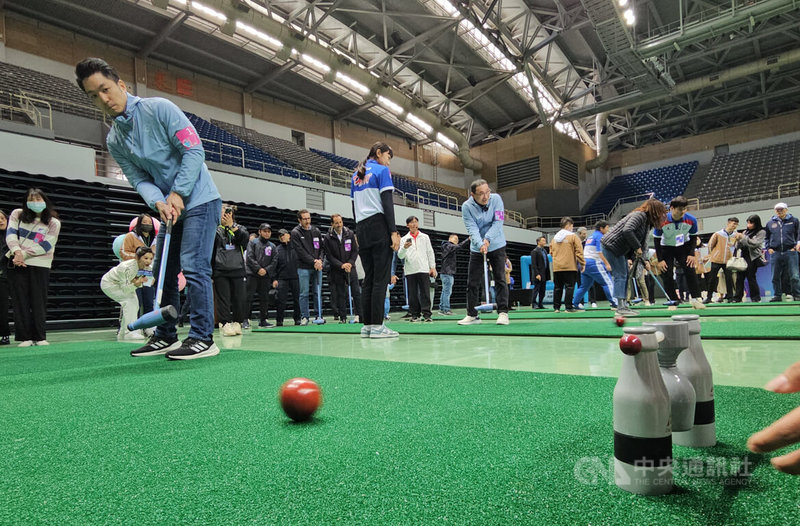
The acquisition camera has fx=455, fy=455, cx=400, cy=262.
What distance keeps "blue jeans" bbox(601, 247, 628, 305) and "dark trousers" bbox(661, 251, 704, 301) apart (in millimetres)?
1084

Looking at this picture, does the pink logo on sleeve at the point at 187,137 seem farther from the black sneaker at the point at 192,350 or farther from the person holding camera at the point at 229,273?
the person holding camera at the point at 229,273

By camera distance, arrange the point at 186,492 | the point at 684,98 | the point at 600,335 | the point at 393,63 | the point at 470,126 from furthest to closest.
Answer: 1. the point at 470,126
2. the point at 684,98
3. the point at 393,63
4. the point at 600,335
5. the point at 186,492

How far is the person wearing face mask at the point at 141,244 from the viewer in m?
5.53

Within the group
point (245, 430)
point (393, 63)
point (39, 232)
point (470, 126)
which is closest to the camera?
point (245, 430)

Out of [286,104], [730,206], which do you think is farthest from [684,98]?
[286,104]

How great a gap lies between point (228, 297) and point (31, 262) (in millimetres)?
1997

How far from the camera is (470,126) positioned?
25.2 meters

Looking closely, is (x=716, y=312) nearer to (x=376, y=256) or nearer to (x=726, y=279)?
(x=726, y=279)

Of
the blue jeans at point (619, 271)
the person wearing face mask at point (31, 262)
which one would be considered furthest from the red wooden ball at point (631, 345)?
the person wearing face mask at point (31, 262)

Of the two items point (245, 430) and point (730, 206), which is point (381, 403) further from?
point (730, 206)

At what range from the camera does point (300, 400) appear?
1464mm

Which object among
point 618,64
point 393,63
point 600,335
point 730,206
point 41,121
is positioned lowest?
point 600,335

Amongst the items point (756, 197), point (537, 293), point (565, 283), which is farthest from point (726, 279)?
point (756, 197)

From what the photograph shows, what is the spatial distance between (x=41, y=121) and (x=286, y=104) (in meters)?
11.9
